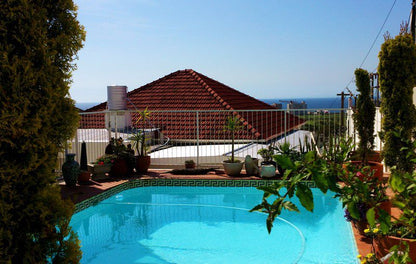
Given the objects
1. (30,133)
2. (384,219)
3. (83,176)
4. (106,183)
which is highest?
(30,133)

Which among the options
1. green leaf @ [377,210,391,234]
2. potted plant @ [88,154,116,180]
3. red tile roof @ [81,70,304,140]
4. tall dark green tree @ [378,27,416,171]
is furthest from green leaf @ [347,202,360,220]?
red tile roof @ [81,70,304,140]

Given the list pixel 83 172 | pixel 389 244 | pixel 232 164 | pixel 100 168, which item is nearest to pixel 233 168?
pixel 232 164

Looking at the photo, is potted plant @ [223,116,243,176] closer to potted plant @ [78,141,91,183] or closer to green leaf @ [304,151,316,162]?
potted plant @ [78,141,91,183]

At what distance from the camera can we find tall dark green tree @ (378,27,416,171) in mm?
6676

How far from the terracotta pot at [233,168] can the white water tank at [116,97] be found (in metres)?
4.22

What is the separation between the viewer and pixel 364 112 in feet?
22.0

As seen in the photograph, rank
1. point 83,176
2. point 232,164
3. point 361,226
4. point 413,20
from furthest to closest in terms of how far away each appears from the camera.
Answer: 1. point 413,20
2. point 232,164
3. point 83,176
4. point 361,226

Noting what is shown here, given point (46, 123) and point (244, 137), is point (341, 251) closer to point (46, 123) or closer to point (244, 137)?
point (46, 123)

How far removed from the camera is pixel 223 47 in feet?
79.4

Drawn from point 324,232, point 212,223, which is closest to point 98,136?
point 212,223

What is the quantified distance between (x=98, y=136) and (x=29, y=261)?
747 cm

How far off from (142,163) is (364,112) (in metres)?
4.88

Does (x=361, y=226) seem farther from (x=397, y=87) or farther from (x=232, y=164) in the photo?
(x=232, y=164)

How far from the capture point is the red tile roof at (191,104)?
40.6 ft
